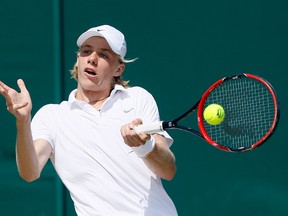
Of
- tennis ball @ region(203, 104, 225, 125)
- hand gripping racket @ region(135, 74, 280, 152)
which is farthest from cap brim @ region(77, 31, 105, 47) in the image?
tennis ball @ region(203, 104, 225, 125)

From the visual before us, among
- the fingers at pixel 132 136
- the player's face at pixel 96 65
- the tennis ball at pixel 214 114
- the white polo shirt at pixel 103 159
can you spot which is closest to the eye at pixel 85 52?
the player's face at pixel 96 65

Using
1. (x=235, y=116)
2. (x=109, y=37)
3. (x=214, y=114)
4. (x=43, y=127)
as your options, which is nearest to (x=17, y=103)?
(x=43, y=127)

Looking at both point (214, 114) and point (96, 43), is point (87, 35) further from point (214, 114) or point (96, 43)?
point (214, 114)

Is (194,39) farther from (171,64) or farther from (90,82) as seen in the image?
(90,82)

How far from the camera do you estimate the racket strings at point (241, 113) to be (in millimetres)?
4152

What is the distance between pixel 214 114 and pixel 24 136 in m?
0.75

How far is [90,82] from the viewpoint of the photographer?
436 centimetres

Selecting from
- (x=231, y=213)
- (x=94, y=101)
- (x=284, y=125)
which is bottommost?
(x=231, y=213)

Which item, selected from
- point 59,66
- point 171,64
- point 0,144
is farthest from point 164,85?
point 0,144

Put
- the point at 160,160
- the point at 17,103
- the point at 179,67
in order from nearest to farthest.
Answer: the point at 17,103 → the point at 160,160 → the point at 179,67

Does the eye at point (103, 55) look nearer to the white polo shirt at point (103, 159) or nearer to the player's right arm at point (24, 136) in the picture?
the white polo shirt at point (103, 159)

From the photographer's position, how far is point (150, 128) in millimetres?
4000

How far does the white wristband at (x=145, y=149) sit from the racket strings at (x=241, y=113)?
306 millimetres

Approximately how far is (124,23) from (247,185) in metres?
1.08
